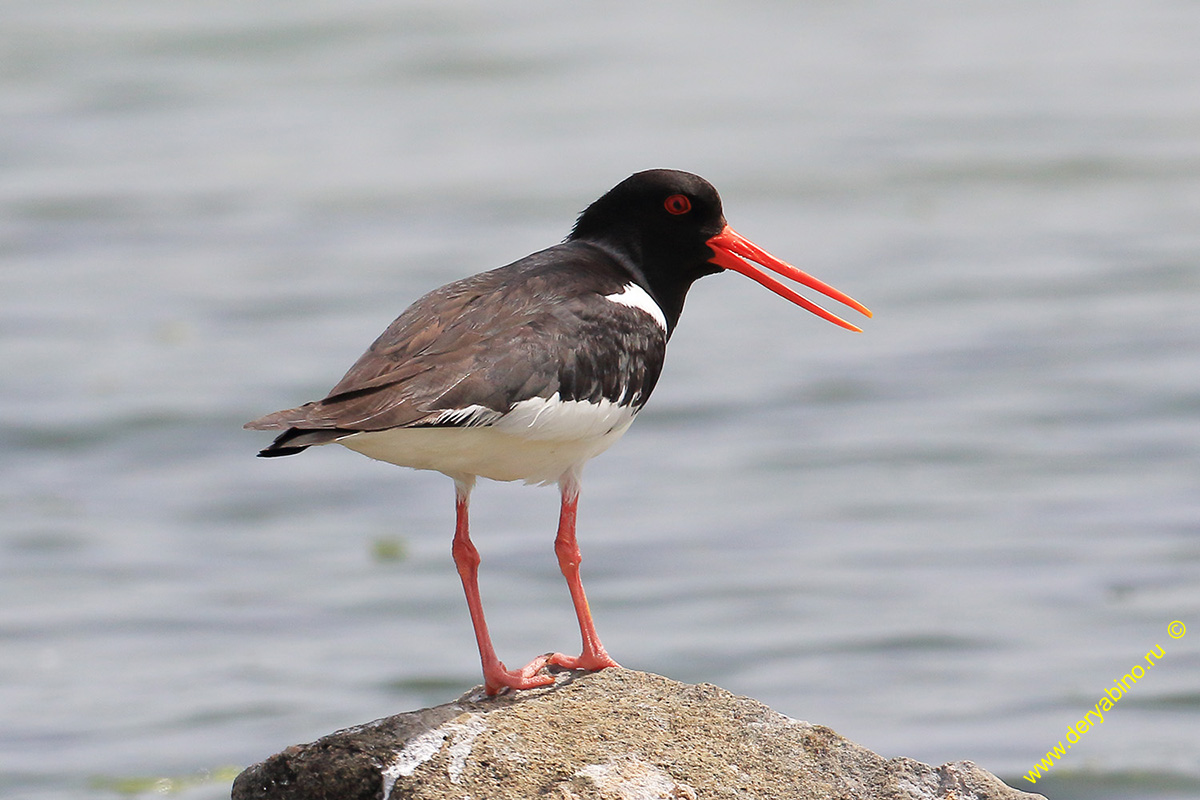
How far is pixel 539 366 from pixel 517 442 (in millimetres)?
307

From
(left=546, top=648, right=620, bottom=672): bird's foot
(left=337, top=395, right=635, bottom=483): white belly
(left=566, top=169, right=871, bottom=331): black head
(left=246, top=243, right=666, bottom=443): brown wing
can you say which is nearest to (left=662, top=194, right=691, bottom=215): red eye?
(left=566, top=169, right=871, bottom=331): black head

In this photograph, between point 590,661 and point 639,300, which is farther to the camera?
point 639,300

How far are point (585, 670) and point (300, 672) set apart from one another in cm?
657

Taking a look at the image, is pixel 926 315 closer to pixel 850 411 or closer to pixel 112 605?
pixel 850 411

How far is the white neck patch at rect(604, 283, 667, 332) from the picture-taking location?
778 centimetres

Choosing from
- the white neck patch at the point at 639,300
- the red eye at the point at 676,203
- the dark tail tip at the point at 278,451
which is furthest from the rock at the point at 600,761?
the red eye at the point at 676,203

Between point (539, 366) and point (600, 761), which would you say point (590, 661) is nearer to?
point (600, 761)

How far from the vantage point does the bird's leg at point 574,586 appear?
24.2 ft

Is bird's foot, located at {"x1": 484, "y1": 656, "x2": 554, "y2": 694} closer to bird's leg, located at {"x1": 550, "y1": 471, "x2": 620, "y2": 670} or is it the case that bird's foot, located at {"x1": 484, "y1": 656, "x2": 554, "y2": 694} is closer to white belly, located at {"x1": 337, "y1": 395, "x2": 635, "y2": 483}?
bird's leg, located at {"x1": 550, "y1": 471, "x2": 620, "y2": 670}

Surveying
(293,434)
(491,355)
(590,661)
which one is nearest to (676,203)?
(491,355)

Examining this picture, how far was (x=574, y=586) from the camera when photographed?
25.5 ft

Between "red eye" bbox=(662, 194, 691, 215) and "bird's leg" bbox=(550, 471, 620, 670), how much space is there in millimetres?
1396

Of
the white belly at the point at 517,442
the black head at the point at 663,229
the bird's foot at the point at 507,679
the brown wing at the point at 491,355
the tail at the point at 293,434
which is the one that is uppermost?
the black head at the point at 663,229

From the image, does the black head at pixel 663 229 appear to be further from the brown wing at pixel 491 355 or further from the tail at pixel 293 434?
the tail at pixel 293 434
